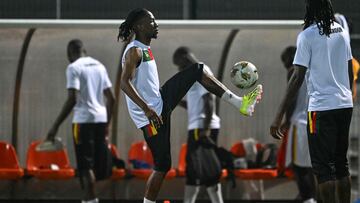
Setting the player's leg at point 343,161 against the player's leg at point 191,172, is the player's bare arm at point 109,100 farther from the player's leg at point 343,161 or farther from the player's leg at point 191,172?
the player's leg at point 343,161

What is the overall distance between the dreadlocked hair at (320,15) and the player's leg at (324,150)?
23.9 inches

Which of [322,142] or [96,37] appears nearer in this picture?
[322,142]

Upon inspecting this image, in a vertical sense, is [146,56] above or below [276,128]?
above

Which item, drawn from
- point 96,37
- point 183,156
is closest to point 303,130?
point 183,156

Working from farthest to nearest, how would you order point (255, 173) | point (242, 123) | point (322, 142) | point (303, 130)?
point (242, 123) → point (255, 173) → point (303, 130) → point (322, 142)

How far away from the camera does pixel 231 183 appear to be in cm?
1280

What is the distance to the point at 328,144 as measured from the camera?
7.90m

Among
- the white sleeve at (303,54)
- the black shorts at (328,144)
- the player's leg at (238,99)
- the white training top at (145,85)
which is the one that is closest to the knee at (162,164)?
the white training top at (145,85)

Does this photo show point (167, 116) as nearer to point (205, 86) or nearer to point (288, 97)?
point (205, 86)

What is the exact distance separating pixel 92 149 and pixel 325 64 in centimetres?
403

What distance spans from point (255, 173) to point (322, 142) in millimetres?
4436

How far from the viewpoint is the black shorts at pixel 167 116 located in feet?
28.2

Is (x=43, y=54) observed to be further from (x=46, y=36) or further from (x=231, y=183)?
(x=231, y=183)

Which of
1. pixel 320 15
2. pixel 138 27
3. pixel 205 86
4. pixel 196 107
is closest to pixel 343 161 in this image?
pixel 320 15
